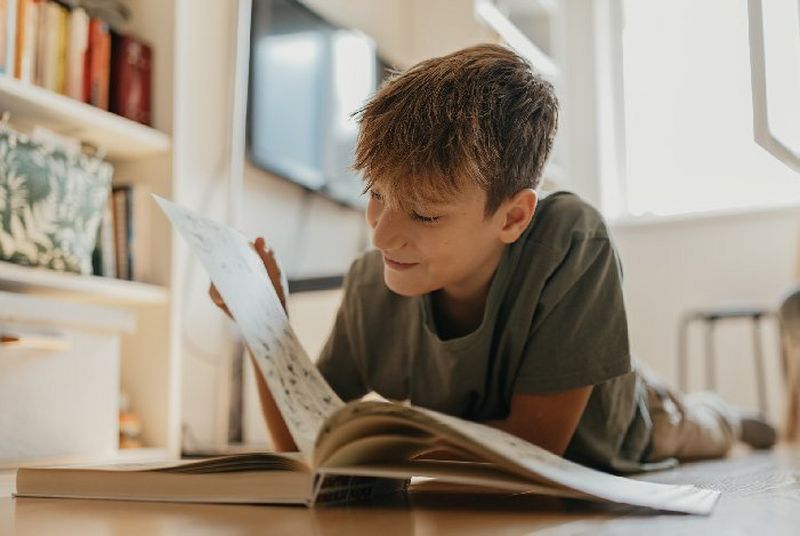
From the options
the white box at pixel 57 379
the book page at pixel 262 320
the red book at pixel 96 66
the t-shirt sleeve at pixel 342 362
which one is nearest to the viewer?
the book page at pixel 262 320

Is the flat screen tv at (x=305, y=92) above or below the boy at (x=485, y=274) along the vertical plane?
above

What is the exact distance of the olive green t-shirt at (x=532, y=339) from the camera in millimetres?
959

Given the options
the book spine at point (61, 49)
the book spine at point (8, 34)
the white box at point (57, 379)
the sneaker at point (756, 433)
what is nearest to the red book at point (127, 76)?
the book spine at point (61, 49)

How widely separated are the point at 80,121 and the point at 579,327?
3.52ft

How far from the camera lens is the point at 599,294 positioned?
99cm

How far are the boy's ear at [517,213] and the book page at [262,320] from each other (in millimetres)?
268

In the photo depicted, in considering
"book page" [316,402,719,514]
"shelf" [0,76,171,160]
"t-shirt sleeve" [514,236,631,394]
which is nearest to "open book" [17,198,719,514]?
"book page" [316,402,719,514]

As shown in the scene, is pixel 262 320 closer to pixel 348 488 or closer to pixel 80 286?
pixel 348 488

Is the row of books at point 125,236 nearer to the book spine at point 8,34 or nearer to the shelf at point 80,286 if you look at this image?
the shelf at point 80,286

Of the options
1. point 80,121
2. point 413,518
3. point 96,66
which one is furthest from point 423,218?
point 96,66

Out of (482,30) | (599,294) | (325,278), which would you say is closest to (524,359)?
(599,294)

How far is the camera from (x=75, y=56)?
5.49 ft

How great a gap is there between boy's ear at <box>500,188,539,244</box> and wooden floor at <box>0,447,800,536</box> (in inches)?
12.5

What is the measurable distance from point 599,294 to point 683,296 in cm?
254
